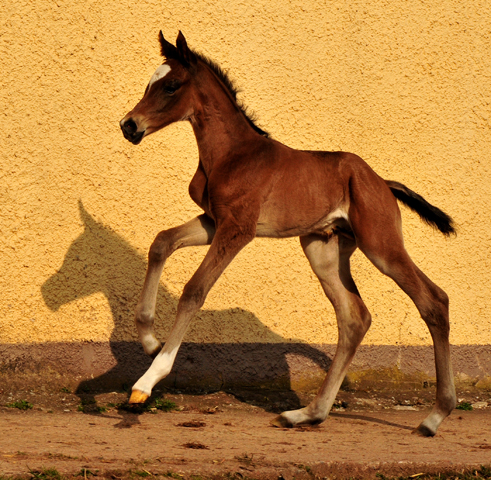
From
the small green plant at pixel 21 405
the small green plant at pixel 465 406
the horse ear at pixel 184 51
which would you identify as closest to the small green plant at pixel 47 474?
the small green plant at pixel 21 405

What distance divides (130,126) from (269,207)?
0.96m

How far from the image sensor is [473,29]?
598 centimetres

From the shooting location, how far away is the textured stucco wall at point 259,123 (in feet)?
17.0

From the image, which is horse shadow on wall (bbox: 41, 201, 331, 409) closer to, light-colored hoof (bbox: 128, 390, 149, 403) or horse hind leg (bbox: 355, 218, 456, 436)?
horse hind leg (bbox: 355, 218, 456, 436)

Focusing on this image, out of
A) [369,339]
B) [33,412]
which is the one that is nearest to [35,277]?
[33,412]

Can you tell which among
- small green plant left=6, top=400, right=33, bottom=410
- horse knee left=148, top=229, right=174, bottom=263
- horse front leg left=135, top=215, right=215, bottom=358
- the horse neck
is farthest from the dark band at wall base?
the horse neck

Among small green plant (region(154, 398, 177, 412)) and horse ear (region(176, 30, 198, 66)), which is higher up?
horse ear (region(176, 30, 198, 66))

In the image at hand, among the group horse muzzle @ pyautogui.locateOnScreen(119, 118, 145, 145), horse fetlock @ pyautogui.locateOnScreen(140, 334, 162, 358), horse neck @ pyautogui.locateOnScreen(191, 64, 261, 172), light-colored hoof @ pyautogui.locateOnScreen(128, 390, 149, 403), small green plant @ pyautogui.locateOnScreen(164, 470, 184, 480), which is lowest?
small green plant @ pyautogui.locateOnScreen(164, 470, 184, 480)

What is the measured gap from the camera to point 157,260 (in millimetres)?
4219

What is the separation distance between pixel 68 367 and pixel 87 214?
112 cm

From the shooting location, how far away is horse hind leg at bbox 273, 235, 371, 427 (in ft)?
15.3

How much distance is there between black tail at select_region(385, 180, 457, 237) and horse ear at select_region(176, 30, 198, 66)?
1542 millimetres

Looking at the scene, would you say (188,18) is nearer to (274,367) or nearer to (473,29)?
(473,29)

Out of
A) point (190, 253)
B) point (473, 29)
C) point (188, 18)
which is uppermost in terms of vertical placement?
point (473, 29)
